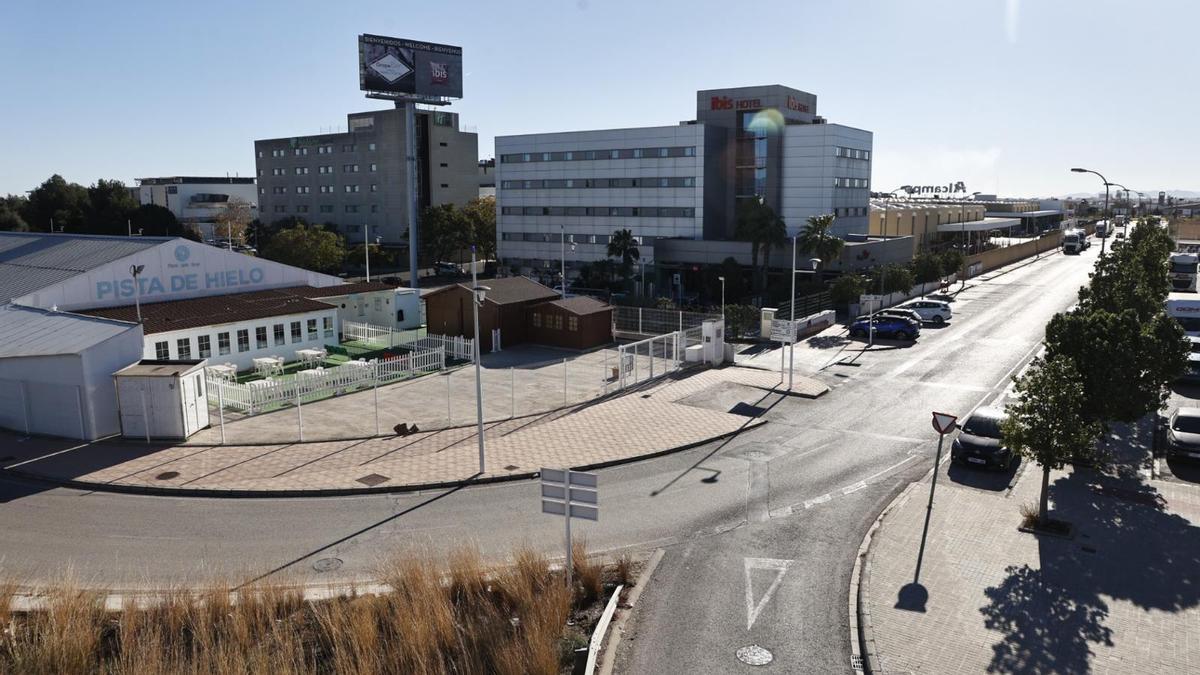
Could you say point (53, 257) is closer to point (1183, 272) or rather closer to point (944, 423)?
point (944, 423)

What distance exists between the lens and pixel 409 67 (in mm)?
65875

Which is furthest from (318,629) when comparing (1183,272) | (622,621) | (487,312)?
(1183,272)

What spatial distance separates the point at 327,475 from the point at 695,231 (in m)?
50.5

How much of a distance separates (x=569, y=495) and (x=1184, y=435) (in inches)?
674

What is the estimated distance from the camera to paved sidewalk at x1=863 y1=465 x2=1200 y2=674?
11.8 m

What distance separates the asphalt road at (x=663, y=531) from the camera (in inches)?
509

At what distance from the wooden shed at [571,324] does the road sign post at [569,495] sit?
24109mm

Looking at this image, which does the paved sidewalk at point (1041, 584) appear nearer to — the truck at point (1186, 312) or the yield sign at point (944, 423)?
the yield sign at point (944, 423)

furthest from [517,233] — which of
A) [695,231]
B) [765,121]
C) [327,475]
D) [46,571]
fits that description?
[46,571]

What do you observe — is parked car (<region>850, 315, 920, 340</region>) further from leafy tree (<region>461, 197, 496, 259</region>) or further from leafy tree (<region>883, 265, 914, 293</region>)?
leafy tree (<region>461, 197, 496, 259</region>)

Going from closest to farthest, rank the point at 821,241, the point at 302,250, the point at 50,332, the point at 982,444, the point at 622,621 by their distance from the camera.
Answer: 1. the point at 622,621
2. the point at 982,444
3. the point at 50,332
4. the point at 821,241
5. the point at 302,250

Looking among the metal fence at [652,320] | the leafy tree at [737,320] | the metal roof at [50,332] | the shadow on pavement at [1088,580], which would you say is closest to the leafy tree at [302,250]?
the metal fence at [652,320]

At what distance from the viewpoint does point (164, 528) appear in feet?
56.2

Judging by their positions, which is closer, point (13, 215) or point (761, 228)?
point (761, 228)
